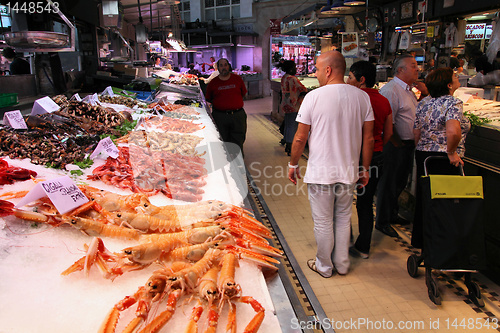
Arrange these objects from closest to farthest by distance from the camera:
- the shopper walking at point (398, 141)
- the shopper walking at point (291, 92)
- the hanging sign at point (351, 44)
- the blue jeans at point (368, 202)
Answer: the blue jeans at point (368, 202) → the shopper walking at point (398, 141) → the shopper walking at point (291, 92) → the hanging sign at point (351, 44)

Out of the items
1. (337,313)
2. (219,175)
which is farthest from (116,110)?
(337,313)

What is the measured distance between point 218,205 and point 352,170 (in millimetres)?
1351

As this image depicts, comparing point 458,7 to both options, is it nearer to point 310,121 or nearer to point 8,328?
point 310,121

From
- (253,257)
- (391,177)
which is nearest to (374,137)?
(391,177)

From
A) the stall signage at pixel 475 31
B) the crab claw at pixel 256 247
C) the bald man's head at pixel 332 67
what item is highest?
the stall signage at pixel 475 31

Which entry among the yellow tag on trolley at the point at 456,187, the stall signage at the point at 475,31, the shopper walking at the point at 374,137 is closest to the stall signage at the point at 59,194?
the yellow tag on trolley at the point at 456,187

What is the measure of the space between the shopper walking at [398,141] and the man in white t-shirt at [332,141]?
3.03 feet

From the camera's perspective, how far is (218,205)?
2131 mm

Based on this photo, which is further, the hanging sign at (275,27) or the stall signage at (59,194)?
the hanging sign at (275,27)

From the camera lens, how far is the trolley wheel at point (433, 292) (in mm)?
2801

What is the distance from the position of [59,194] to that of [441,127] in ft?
10.1

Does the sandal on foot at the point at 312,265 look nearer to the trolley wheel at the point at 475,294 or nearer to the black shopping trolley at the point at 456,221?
the black shopping trolley at the point at 456,221

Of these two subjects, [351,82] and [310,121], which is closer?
[310,121]

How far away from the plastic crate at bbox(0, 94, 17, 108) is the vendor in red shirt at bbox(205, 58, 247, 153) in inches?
109
